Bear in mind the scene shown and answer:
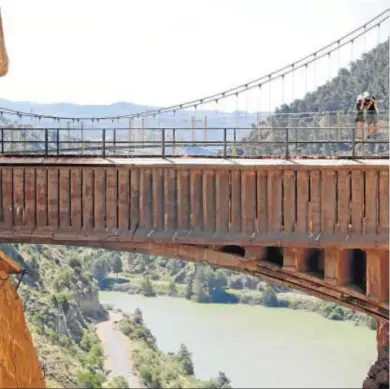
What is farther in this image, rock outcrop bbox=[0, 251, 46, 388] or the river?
the river

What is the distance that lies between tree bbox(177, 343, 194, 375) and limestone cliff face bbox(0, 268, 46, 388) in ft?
111

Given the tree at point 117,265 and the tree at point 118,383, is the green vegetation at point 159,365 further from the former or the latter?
the tree at point 117,265

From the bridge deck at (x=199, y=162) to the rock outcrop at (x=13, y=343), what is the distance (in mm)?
1044

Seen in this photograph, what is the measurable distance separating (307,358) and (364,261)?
42.7 metres

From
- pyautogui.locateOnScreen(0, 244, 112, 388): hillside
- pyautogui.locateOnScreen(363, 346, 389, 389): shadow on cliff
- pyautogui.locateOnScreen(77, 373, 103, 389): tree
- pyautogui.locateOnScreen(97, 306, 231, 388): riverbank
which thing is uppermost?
pyautogui.locateOnScreen(363, 346, 389, 389): shadow on cliff

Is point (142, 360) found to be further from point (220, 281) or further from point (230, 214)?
point (230, 214)

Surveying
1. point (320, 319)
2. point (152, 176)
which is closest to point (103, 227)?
point (152, 176)

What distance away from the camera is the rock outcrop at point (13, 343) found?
1088cm

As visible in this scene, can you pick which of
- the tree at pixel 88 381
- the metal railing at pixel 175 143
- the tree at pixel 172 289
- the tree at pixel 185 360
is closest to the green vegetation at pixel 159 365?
the tree at pixel 185 360

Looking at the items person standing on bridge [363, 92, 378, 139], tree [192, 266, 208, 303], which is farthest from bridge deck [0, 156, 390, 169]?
tree [192, 266, 208, 303]

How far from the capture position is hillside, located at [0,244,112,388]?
32.2m

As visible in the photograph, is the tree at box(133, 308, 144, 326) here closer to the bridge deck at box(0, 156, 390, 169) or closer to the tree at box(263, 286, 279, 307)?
the tree at box(263, 286, 279, 307)

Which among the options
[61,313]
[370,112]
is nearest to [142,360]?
[61,313]

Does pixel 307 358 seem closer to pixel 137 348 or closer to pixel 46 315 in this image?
pixel 137 348
